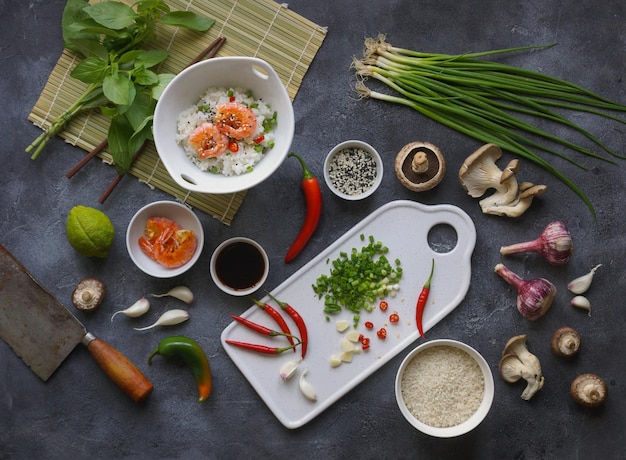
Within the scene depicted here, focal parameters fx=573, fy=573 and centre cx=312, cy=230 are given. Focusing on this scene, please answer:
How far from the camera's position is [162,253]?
7.96ft

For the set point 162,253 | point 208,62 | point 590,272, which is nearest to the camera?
point 208,62

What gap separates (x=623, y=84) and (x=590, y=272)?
874 mm

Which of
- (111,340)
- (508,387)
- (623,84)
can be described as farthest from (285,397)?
(623,84)

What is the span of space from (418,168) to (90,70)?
1415mm

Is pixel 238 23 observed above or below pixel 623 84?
below

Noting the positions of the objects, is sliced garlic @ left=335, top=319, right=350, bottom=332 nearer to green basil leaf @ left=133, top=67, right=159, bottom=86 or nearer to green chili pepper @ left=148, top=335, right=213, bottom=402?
green chili pepper @ left=148, top=335, right=213, bottom=402

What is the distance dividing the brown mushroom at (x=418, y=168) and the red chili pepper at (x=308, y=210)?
365 millimetres

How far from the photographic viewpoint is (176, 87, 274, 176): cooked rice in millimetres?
2318

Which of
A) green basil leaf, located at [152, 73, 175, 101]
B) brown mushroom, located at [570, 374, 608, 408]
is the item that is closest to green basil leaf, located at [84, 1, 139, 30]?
green basil leaf, located at [152, 73, 175, 101]

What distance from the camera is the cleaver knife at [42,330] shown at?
7.95 feet

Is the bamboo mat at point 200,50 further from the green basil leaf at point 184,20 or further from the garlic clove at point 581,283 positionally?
the garlic clove at point 581,283

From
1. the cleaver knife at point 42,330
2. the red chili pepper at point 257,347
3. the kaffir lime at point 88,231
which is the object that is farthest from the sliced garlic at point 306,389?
the kaffir lime at point 88,231

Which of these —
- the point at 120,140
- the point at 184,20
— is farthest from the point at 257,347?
the point at 184,20

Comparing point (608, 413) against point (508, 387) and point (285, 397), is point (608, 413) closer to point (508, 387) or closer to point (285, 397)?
point (508, 387)
